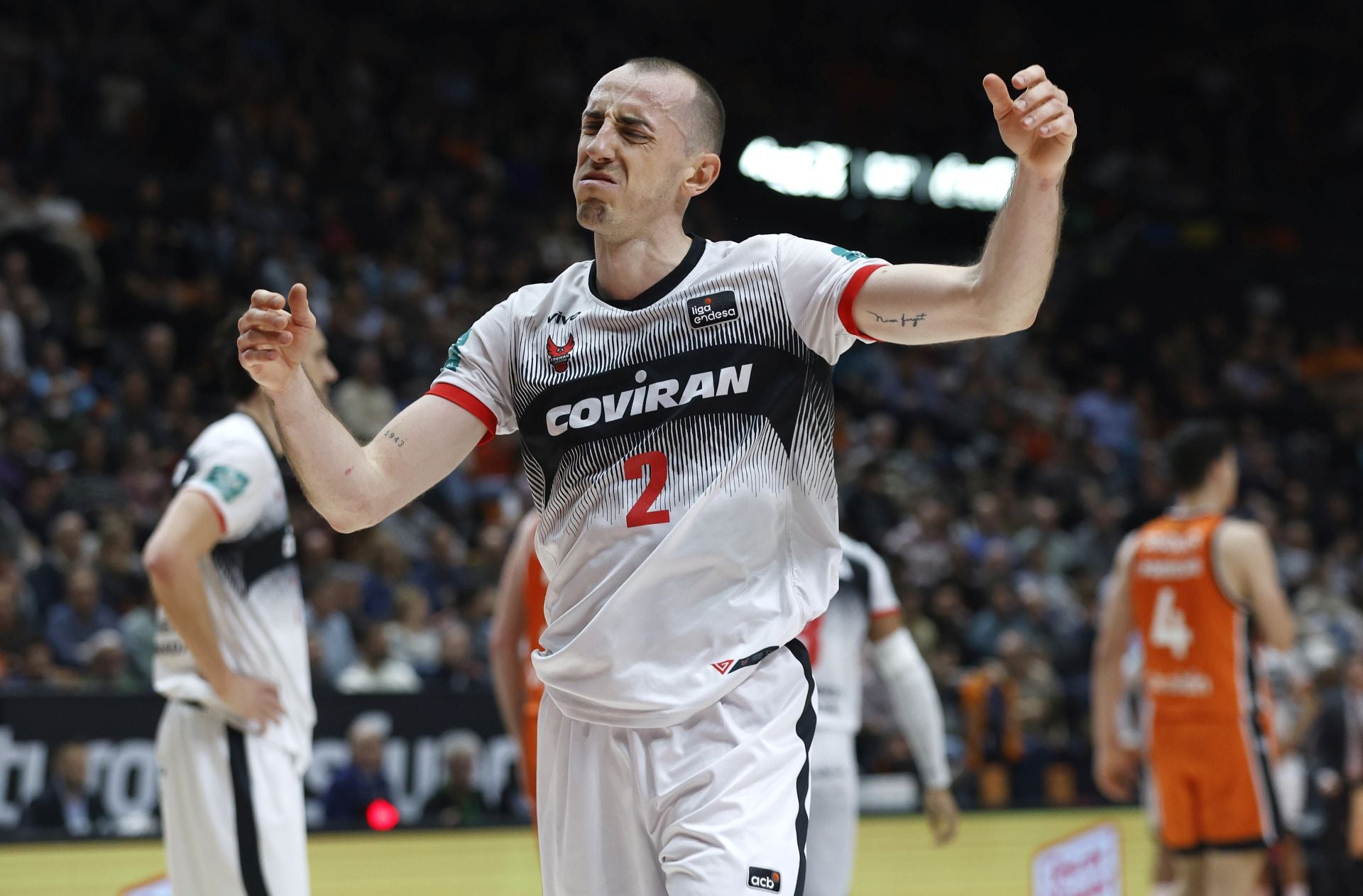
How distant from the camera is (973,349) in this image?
20078 millimetres

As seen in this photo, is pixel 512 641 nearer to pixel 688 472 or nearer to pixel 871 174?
pixel 688 472

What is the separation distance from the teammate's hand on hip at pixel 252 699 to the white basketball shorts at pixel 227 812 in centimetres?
10

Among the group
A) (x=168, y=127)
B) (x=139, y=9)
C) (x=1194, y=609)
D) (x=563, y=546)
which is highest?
(x=139, y=9)

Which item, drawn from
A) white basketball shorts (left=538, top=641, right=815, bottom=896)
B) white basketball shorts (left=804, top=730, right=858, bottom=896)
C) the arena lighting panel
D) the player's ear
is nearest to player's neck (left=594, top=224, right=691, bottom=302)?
the player's ear

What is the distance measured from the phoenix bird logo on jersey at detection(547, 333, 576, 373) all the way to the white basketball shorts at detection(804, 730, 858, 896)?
3229 millimetres

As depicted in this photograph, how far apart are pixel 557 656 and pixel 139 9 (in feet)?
49.3

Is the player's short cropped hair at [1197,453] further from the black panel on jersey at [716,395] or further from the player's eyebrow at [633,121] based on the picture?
the player's eyebrow at [633,121]

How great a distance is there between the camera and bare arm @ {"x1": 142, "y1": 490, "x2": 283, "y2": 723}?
4.85m

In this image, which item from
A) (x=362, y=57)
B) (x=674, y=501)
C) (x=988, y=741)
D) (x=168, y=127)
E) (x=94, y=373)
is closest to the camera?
(x=674, y=501)

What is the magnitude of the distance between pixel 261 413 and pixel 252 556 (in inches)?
20.2

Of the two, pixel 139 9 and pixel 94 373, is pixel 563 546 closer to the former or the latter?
pixel 94 373

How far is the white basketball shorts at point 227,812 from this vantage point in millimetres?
4863

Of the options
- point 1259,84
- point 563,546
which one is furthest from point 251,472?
point 1259,84

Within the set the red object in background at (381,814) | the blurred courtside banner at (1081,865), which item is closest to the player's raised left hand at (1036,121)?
the red object in background at (381,814)
